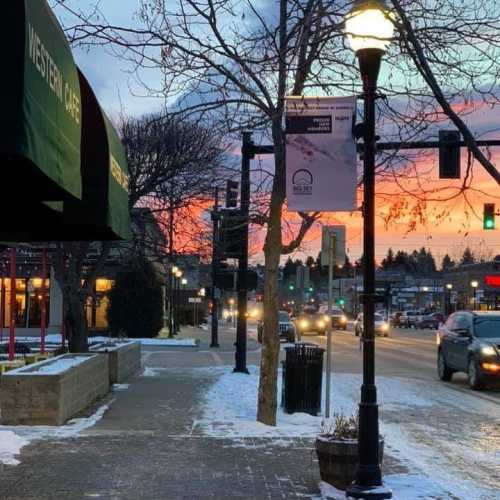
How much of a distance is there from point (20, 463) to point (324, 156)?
15.6ft

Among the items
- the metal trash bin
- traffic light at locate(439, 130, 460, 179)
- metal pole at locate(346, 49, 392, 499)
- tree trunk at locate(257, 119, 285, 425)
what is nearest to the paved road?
traffic light at locate(439, 130, 460, 179)

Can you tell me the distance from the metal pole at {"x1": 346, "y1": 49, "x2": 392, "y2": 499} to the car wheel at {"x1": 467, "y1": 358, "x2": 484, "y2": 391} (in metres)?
10.9

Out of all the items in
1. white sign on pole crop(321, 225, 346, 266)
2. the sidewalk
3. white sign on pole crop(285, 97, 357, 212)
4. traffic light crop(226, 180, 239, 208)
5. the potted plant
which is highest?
traffic light crop(226, 180, 239, 208)

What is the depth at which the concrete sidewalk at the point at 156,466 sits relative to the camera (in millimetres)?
6770

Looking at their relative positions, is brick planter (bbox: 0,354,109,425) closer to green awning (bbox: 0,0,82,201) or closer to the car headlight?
green awning (bbox: 0,0,82,201)

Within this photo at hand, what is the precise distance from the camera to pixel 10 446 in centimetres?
840

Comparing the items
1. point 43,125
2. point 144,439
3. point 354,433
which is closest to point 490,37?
point 354,433

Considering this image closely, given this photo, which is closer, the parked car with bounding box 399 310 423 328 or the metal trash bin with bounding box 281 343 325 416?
the metal trash bin with bounding box 281 343 325 416

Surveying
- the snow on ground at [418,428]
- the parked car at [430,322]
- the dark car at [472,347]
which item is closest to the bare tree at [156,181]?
the snow on ground at [418,428]

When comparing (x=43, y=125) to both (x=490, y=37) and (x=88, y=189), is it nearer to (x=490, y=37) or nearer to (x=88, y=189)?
(x=88, y=189)

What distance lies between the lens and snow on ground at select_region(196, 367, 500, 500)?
758 cm

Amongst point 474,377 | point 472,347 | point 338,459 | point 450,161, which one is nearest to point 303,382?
point 338,459

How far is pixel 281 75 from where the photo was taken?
33.5 ft

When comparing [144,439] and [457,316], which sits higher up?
[457,316]
